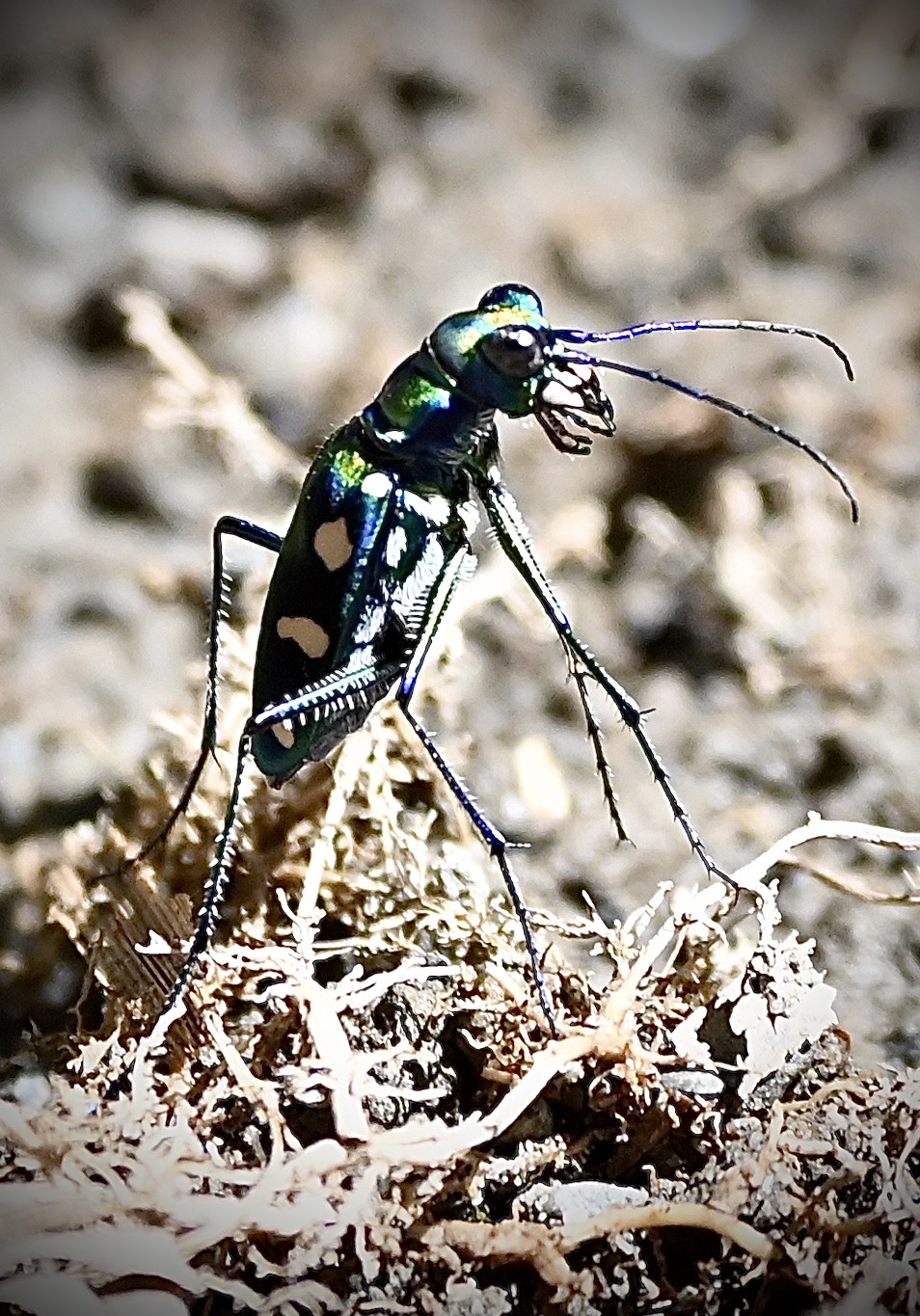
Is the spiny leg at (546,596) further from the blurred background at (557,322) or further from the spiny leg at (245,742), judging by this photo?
the blurred background at (557,322)

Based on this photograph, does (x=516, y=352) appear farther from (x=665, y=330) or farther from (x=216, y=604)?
(x=216, y=604)

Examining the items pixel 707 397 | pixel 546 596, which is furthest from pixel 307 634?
pixel 707 397

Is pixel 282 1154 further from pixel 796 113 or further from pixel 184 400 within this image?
pixel 796 113

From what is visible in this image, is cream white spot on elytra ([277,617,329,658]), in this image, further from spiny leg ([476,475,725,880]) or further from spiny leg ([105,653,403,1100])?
spiny leg ([476,475,725,880])

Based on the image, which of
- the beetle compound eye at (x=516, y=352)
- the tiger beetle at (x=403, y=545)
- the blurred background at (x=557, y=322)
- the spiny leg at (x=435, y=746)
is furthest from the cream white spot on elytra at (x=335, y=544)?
the blurred background at (x=557, y=322)

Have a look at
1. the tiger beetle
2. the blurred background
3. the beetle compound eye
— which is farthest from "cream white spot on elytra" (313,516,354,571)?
the blurred background

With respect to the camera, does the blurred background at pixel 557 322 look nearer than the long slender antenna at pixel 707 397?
No
